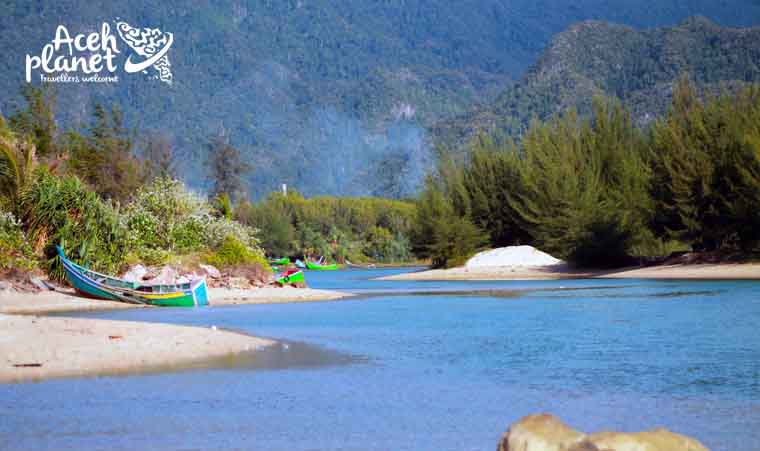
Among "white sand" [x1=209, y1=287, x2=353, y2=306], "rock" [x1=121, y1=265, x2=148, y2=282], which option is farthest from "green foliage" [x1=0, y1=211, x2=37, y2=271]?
"white sand" [x1=209, y1=287, x2=353, y2=306]

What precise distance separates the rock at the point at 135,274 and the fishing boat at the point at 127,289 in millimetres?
3961

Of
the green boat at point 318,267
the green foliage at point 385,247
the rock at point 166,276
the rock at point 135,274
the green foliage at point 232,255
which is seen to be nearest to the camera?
the rock at point 135,274

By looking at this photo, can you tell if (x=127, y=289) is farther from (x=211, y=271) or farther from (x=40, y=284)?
(x=211, y=271)

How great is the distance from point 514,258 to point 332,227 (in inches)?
2762

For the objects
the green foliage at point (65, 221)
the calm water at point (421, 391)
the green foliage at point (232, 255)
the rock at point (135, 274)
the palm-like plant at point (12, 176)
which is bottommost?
the calm water at point (421, 391)

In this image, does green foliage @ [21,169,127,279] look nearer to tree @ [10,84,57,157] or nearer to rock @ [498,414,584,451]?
tree @ [10,84,57,157]

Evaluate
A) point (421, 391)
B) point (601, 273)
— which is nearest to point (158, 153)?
point (601, 273)

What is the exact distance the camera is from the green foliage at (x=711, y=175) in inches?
2066

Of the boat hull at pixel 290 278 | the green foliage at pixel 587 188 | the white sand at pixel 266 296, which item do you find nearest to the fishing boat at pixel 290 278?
the boat hull at pixel 290 278

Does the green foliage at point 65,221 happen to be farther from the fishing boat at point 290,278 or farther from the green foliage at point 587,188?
the green foliage at point 587,188

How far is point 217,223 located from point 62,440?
34.4 metres

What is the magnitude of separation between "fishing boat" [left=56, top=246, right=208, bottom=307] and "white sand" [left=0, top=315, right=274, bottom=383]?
12.2 metres

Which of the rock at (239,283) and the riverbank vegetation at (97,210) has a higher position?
the riverbank vegetation at (97,210)

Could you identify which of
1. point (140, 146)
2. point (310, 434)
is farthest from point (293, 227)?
point (310, 434)
